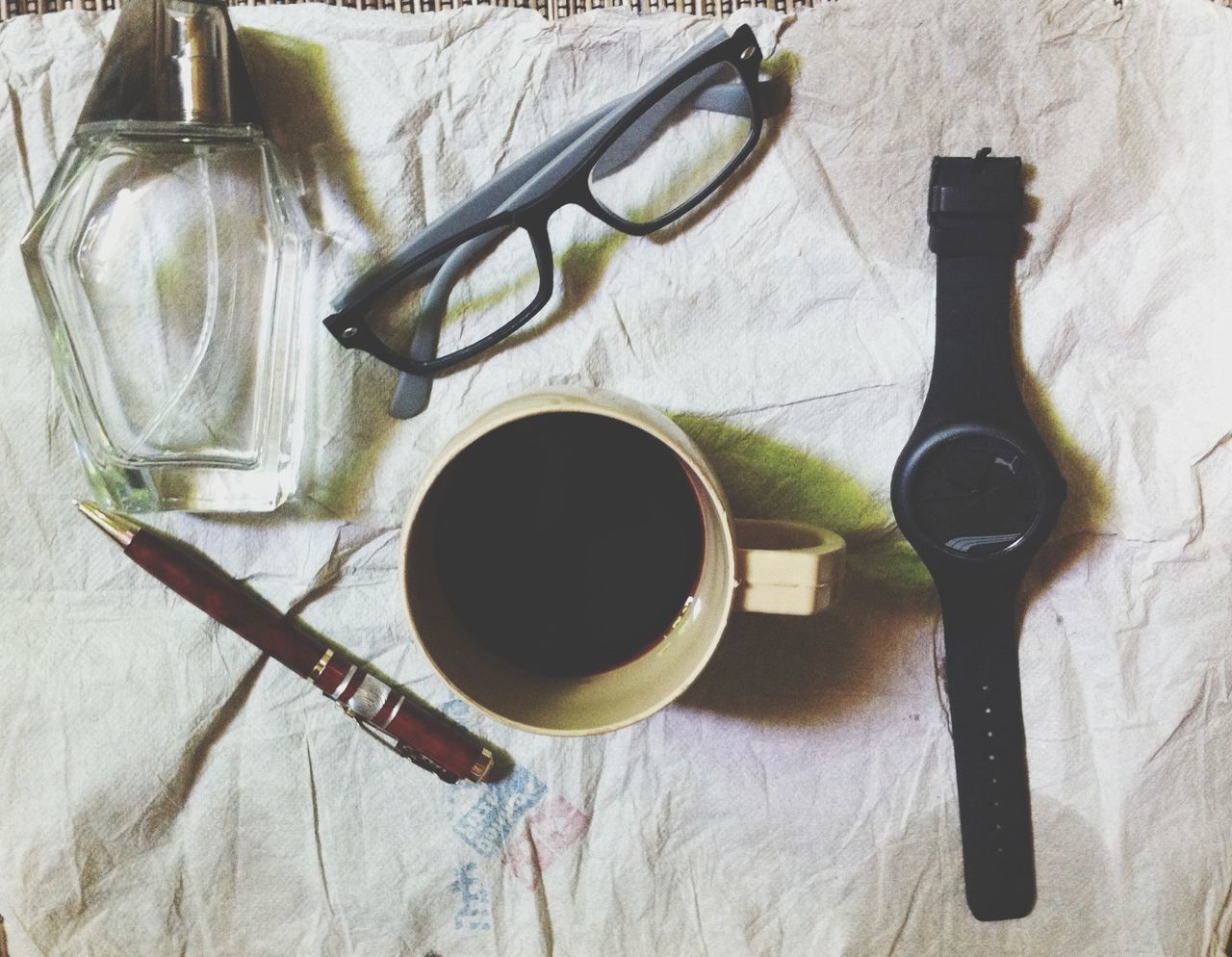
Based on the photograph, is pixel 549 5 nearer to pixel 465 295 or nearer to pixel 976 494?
pixel 465 295

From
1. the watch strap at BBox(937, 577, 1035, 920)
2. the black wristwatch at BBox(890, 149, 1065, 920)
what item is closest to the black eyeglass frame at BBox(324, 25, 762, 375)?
the black wristwatch at BBox(890, 149, 1065, 920)

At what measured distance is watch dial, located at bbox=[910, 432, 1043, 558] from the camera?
45 centimetres

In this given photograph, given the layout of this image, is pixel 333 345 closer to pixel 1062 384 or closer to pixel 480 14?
pixel 480 14

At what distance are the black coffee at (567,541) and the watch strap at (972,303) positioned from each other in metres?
0.14

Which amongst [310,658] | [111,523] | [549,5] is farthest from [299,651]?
[549,5]

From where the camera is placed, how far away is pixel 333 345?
1.52 feet

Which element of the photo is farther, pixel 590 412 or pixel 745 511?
pixel 745 511

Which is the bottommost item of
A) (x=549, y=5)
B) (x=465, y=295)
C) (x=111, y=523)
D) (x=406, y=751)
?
(x=406, y=751)

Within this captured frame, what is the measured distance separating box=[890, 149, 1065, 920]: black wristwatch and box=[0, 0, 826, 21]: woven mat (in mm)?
119

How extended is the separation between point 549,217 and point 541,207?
0.04 ft

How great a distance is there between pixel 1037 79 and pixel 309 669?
0.45 meters

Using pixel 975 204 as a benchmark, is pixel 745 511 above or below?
below

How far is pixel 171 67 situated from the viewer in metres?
0.41

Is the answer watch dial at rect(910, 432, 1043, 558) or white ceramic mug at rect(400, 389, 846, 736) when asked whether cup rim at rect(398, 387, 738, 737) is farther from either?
watch dial at rect(910, 432, 1043, 558)
